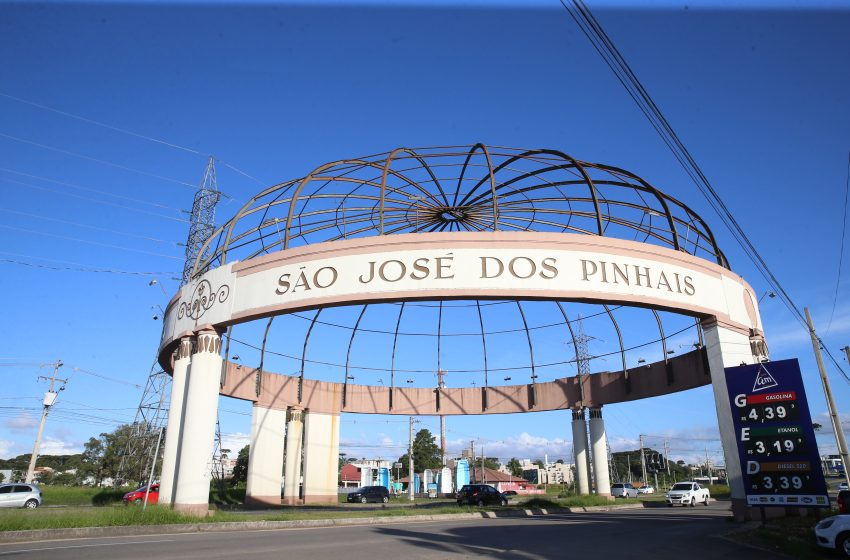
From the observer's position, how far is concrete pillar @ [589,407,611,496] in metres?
28.4

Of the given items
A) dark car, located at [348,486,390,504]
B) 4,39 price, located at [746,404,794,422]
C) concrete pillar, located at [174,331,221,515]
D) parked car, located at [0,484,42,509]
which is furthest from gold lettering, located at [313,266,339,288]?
dark car, located at [348,486,390,504]

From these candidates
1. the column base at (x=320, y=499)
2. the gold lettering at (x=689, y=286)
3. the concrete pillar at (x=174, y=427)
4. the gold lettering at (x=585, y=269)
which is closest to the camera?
the gold lettering at (x=585, y=269)

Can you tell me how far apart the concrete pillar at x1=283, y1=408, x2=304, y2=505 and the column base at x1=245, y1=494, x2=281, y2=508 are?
1.19 metres

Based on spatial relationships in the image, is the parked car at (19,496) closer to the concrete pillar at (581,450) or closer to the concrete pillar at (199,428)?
the concrete pillar at (199,428)

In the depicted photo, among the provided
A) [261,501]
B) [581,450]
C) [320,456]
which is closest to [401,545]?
[261,501]

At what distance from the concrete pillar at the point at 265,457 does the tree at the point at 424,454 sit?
7612 cm

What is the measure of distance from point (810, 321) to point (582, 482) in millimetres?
13504

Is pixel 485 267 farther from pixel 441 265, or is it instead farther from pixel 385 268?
pixel 385 268

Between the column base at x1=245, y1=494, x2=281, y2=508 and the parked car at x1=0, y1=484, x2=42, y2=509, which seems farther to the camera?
the parked car at x1=0, y1=484, x2=42, y2=509

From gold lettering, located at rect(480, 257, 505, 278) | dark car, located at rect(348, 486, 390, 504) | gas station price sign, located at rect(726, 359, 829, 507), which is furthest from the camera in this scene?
dark car, located at rect(348, 486, 390, 504)

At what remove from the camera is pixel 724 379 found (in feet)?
54.1

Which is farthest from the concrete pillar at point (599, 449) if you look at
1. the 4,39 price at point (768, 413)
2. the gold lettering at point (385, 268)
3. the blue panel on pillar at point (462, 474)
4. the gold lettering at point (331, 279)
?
the blue panel on pillar at point (462, 474)

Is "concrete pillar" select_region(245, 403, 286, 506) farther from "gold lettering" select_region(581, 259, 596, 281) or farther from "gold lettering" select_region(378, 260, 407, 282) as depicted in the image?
"gold lettering" select_region(581, 259, 596, 281)

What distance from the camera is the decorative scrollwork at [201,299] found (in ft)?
56.4
